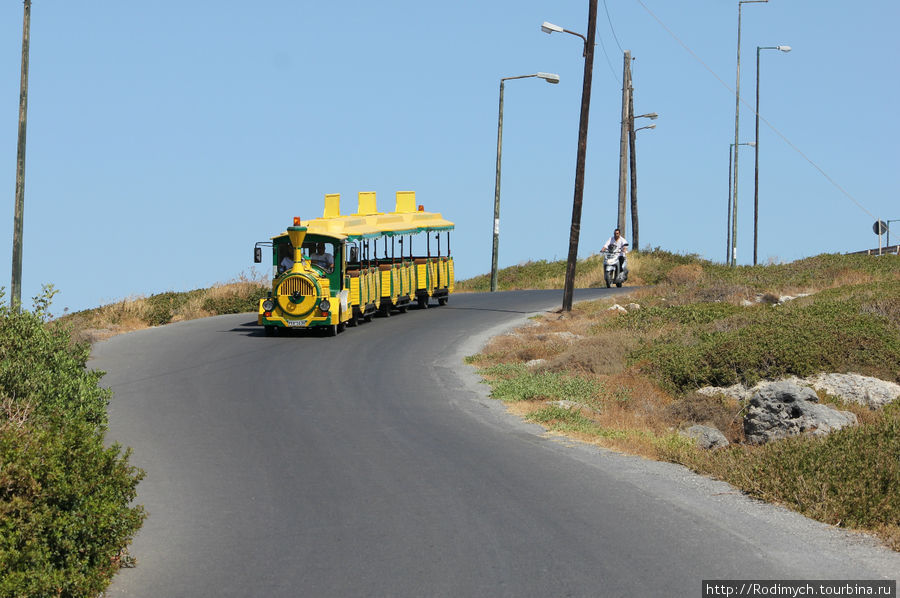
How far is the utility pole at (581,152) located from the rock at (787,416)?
16.3 m

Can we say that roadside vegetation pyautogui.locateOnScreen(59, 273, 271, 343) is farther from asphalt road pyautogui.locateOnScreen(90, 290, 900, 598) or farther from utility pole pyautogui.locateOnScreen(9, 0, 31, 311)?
asphalt road pyautogui.locateOnScreen(90, 290, 900, 598)

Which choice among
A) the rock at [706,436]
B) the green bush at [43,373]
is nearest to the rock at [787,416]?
the rock at [706,436]

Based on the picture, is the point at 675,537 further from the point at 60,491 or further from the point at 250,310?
the point at 250,310

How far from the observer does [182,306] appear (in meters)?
32.9

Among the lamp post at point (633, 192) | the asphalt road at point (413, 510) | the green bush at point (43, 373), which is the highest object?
the lamp post at point (633, 192)

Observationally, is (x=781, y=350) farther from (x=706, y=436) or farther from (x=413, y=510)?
(x=413, y=510)

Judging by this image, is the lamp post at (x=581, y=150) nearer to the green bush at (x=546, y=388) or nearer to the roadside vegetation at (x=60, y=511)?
the green bush at (x=546, y=388)

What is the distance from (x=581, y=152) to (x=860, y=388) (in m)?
16.3

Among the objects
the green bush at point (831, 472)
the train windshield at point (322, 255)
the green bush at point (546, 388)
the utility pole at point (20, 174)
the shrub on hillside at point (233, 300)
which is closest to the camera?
the green bush at point (831, 472)

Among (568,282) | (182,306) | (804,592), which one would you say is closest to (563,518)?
(804,592)

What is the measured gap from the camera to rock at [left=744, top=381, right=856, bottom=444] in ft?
41.4

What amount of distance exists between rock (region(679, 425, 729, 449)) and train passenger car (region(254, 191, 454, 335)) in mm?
13891

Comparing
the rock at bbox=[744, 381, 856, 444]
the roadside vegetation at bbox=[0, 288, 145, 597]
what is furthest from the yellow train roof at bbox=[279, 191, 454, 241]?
the roadside vegetation at bbox=[0, 288, 145, 597]

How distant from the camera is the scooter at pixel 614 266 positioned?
40.1 meters
